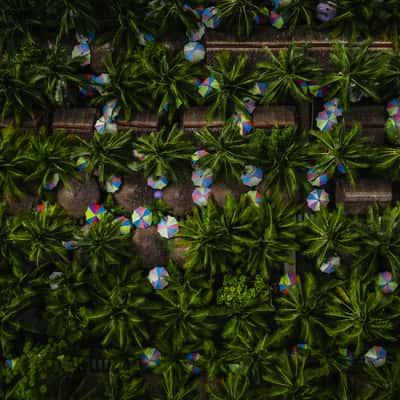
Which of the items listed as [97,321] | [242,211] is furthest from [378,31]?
[97,321]

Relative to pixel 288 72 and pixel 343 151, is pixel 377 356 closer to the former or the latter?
pixel 343 151

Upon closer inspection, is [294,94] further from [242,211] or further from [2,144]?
[2,144]

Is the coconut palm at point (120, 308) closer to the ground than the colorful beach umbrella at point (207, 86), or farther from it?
closer to the ground

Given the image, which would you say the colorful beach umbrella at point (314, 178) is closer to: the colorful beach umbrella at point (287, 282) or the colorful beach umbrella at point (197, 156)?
the colorful beach umbrella at point (287, 282)

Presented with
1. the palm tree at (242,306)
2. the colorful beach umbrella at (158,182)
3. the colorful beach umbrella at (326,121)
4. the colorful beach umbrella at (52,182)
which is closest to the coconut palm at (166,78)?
the colorful beach umbrella at (158,182)

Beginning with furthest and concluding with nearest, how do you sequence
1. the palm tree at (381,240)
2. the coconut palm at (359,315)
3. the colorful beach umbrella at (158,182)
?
the colorful beach umbrella at (158,182)
the palm tree at (381,240)
the coconut palm at (359,315)

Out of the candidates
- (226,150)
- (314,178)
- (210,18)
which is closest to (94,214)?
(226,150)
